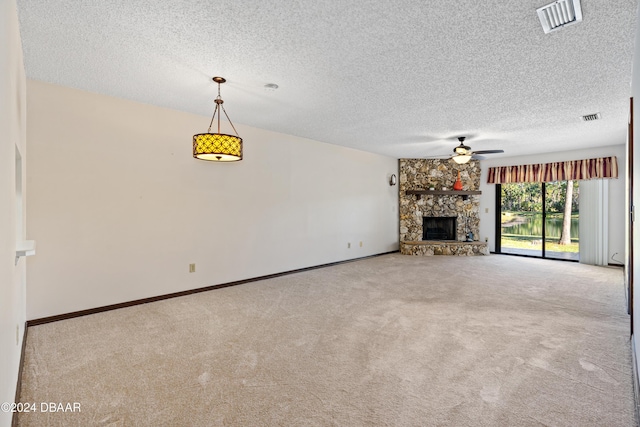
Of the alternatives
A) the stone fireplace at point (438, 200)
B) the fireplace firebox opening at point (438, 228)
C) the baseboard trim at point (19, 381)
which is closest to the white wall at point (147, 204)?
the baseboard trim at point (19, 381)

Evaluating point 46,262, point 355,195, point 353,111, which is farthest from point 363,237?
point 46,262

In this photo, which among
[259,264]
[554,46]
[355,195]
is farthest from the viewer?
[355,195]

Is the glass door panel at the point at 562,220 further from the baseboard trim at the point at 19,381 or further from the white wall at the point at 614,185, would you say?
the baseboard trim at the point at 19,381

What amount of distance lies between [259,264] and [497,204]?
20.8ft

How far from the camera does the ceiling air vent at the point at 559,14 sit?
2.08 meters

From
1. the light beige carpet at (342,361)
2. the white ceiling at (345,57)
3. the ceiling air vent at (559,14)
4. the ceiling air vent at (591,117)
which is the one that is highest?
the white ceiling at (345,57)

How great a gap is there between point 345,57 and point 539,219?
7153 millimetres

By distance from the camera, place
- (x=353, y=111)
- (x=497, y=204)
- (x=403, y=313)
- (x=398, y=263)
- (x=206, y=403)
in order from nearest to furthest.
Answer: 1. (x=206, y=403)
2. (x=403, y=313)
3. (x=353, y=111)
4. (x=398, y=263)
5. (x=497, y=204)

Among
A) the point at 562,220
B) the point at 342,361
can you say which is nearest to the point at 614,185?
the point at 562,220

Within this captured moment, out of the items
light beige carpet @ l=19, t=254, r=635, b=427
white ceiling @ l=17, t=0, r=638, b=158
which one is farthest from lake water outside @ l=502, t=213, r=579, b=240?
light beige carpet @ l=19, t=254, r=635, b=427

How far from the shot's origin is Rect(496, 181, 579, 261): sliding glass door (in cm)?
732

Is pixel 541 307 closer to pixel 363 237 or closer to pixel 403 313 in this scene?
pixel 403 313

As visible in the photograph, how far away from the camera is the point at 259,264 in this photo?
212 inches

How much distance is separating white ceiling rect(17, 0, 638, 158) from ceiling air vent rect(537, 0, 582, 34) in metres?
0.05
